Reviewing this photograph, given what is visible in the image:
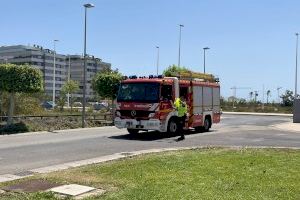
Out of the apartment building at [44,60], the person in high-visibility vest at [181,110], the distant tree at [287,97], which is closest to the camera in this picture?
the person in high-visibility vest at [181,110]

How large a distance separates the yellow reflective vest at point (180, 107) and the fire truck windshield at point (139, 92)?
929 millimetres

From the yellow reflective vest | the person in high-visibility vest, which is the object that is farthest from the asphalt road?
the yellow reflective vest

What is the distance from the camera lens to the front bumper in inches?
795

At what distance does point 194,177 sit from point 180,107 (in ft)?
36.5

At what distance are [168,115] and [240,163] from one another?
9.12 m

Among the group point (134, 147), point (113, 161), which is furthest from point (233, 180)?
point (134, 147)

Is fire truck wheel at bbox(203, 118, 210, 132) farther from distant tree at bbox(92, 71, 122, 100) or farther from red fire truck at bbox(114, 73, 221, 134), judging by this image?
distant tree at bbox(92, 71, 122, 100)

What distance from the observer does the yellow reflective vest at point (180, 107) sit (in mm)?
20550

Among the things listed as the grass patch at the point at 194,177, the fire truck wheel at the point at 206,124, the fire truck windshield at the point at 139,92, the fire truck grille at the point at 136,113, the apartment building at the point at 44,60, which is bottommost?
the grass patch at the point at 194,177

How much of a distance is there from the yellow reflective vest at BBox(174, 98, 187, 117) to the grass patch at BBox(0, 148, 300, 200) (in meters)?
7.46

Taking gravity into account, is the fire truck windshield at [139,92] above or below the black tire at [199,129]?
above

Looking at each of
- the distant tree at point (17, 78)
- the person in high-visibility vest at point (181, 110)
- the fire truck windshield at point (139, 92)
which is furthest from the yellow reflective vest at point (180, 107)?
the distant tree at point (17, 78)

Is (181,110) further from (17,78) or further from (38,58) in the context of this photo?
(38,58)

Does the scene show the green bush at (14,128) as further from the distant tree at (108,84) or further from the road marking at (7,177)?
the road marking at (7,177)
